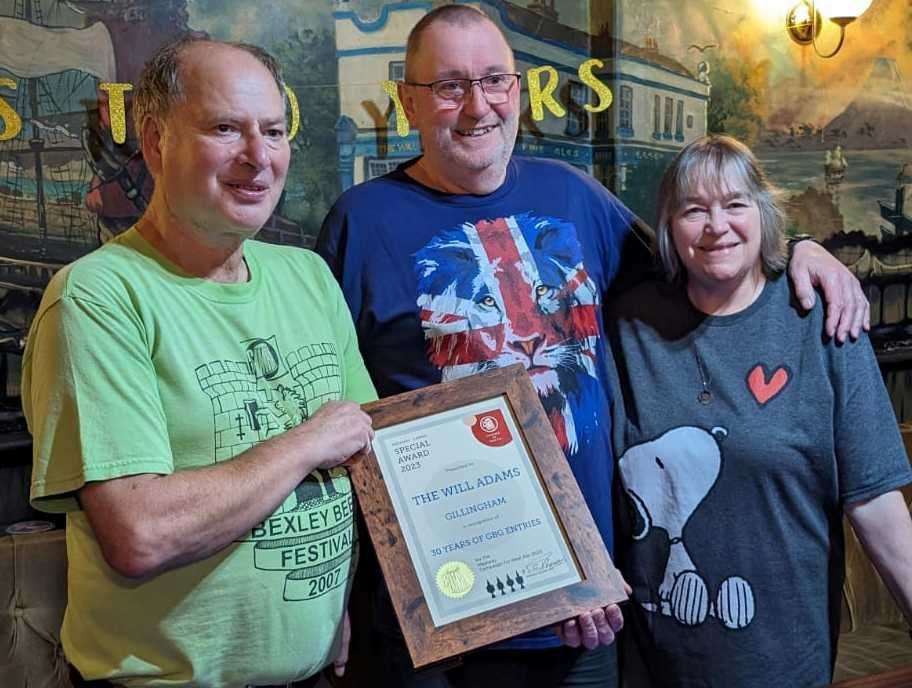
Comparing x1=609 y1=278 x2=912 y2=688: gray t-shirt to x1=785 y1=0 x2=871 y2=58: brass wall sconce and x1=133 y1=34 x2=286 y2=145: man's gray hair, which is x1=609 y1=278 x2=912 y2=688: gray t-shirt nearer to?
x1=133 y1=34 x2=286 y2=145: man's gray hair

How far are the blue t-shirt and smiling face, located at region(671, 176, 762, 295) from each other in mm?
Result: 240

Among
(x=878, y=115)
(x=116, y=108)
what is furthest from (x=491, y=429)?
(x=878, y=115)

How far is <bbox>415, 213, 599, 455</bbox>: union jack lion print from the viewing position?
Result: 6.27 feet

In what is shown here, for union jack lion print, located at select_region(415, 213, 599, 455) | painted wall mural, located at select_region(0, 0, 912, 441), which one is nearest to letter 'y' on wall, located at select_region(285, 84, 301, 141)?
painted wall mural, located at select_region(0, 0, 912, 441)

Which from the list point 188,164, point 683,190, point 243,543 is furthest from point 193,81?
point 683,190

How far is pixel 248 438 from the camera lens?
1.43 meters

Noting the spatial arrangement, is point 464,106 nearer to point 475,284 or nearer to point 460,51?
point 460,51

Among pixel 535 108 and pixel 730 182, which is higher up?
pixel 535 108

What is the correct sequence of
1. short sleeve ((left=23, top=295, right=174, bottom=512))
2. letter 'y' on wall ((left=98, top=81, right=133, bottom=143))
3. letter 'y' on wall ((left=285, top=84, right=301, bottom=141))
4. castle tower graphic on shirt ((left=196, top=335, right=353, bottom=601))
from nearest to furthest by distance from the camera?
short sleeve ((left=23, top=295, right=174, bottom=512)), castle tower graphic on shirt ((left=196, top=335, right=353, bottom=601)), letter 'y' on wall ((left=98, top=81, right=133, bottom=143)), letter 'y' on wall ((left=285, top=84, right=301, bottom=141))

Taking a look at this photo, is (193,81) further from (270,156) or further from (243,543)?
(243,543)

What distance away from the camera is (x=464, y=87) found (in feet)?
6.36

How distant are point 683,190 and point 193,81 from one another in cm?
102

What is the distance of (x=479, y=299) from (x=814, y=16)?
132 inches
